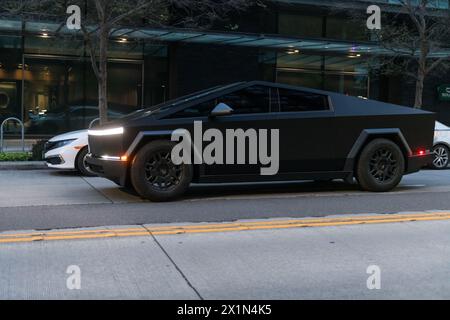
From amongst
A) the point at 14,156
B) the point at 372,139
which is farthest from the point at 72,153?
the point at 372,139

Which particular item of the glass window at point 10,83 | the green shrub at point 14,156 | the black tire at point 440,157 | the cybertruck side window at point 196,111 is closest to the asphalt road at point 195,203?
the cybertruck side window at point 196,111

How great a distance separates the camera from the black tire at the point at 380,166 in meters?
9.05

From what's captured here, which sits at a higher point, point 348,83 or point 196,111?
point 348,83

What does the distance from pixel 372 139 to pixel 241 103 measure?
2.28 meters

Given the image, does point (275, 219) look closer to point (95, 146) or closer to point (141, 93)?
point (95, 146)

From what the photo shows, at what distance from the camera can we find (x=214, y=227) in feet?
22.0

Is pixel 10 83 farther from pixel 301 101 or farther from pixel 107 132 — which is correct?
pixel 301 101

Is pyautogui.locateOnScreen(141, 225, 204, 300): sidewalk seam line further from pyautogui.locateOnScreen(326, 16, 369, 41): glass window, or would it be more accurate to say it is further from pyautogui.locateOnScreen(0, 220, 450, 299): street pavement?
pyautogui.locateOnScreen(326, 16, 369, 41): glass window

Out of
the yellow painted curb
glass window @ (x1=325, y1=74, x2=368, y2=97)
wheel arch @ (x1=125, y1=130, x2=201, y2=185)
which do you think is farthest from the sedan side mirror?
glass window @ (x1=325, y1=74, x2=368, y2=97)
